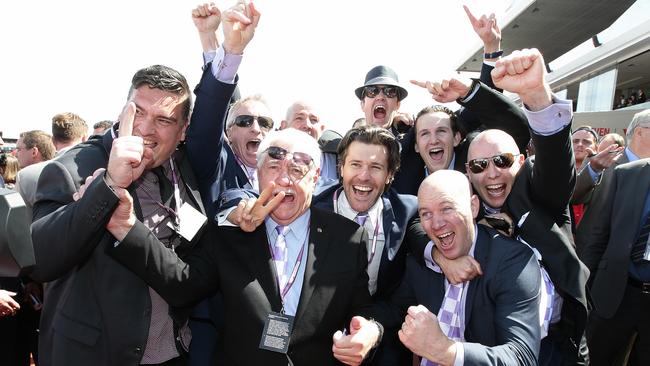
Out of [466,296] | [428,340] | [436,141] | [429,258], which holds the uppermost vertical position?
[436,141]

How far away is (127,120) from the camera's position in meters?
2.04

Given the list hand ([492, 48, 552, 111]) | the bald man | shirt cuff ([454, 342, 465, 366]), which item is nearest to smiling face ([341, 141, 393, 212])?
the bald man

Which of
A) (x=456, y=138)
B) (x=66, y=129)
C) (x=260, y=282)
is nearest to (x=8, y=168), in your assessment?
(x=66, y=129)

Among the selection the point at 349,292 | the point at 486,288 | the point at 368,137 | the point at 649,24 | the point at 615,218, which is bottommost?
the point at 349,292

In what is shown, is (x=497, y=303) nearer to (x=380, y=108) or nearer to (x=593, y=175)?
(x=380, y=108)

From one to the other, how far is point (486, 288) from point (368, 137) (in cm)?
123

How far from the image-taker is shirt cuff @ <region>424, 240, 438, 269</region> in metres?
2.40

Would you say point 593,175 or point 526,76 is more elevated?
point 526,76

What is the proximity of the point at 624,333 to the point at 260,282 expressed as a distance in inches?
125

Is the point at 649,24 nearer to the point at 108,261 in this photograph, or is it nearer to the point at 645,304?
the point at 645,304

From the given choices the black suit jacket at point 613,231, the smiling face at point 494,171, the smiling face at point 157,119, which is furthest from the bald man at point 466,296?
the black suit jacket at point 613,231

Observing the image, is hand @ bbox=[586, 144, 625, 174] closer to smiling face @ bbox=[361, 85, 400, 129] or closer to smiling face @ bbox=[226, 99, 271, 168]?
smiling face @ bbox=[361, 85, 400, 129]

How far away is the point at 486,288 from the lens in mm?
2189

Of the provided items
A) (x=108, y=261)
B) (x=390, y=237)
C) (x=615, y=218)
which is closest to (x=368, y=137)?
(x=390, y=237)
